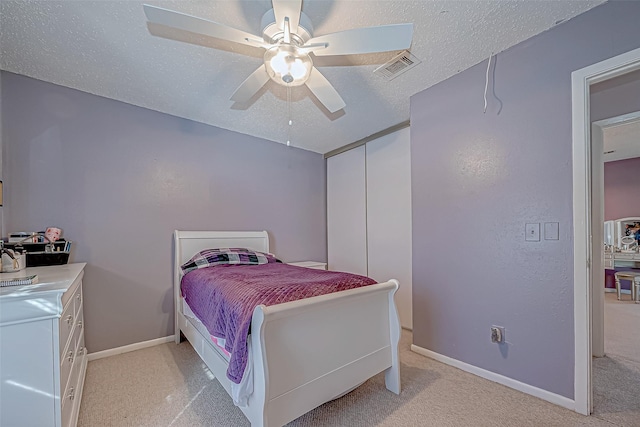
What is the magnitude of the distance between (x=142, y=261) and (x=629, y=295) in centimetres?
750

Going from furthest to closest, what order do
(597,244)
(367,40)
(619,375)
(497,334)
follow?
(597,244)
(619,375)
(497,334)
(367,40)

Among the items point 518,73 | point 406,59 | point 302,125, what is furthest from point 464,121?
point 302,125

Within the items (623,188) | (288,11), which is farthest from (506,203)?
(623,188)

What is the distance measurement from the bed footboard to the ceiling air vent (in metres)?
1.68

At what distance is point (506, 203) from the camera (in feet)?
6.79

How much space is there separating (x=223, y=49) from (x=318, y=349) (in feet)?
6.84

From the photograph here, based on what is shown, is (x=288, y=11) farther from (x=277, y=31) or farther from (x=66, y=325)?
(x=66, y=325)

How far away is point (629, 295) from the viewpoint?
4.85 m

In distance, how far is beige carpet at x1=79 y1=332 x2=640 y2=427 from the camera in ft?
5.45

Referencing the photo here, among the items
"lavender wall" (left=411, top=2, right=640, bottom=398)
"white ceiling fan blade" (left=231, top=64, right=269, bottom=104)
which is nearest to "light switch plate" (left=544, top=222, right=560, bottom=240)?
"lavender wall" (left=411, top=2, right=640, bottom=398)

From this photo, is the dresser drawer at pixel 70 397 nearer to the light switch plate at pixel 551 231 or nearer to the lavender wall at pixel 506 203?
the lavender wall at pixel 506 203

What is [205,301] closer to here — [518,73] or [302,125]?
[302,125]

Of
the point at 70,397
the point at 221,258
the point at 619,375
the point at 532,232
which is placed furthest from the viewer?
the point at 221,258

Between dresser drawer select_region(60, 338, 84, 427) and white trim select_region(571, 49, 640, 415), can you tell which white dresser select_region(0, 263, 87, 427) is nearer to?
dresser drawer select_region(60, 338, 84, 427)
